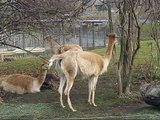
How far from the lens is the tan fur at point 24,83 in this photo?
12117mm

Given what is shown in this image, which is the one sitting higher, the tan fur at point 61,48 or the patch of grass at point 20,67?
the tan fur at point 61,48

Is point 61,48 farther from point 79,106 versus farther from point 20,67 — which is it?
point 20,67

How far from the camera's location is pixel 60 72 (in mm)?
10883

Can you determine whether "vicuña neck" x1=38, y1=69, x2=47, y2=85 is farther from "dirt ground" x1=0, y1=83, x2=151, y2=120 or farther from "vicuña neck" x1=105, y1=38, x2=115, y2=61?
"vicuña neck" x1=105, y1=38, x2=115, y2=61

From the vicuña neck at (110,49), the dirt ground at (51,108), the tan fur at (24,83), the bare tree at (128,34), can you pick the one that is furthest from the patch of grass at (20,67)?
the vicuña neck at (110,49)

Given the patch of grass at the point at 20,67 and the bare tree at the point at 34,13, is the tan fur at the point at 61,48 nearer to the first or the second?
the bare tree at the point at 34,13

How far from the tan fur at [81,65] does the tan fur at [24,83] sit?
131 centimetres

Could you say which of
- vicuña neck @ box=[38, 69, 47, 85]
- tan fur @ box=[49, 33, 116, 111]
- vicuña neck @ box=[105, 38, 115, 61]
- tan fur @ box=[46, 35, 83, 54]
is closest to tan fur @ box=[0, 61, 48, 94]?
vicuña neck @ box=[38, 69, 47, 85]

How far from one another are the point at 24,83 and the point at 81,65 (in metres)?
2.06

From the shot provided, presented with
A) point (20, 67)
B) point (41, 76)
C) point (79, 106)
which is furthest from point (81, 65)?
point (20, 67)

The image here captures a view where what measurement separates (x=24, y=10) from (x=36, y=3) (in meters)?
0.34

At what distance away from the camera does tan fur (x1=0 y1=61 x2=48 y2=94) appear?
39.8 feet

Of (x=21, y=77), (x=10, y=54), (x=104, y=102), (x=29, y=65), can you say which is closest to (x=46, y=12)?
(x=21, y=77)

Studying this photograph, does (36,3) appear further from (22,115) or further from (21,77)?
(22,115)
